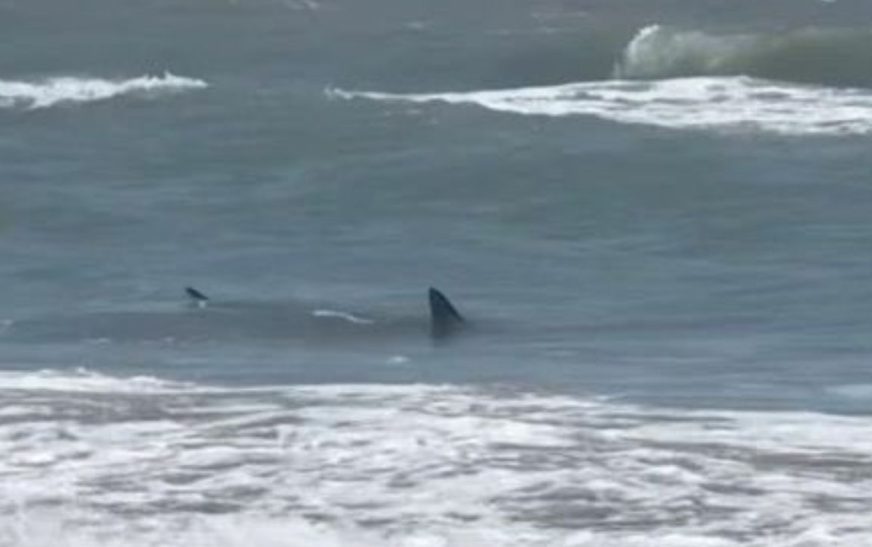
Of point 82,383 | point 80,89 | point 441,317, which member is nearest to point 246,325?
point 441,317

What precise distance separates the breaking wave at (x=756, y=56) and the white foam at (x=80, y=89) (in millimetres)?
4913

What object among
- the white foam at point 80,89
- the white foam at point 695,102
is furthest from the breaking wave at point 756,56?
the white foam at point 80,89

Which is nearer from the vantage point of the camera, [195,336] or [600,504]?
[600,504]

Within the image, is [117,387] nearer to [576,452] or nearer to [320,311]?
[576,452]

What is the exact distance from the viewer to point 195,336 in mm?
24750

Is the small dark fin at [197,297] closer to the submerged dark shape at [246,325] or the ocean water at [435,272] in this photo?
the submerged dark shape at [246,325]

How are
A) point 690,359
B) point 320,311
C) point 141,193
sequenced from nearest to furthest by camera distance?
point 690,359, point 320,311, point 141,193

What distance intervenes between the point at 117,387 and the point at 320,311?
6.11 metres

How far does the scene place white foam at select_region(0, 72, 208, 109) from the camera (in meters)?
39.3

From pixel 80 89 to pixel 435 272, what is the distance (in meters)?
11.6

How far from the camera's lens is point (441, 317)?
1001 inches

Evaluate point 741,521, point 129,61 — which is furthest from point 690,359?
point 129,61

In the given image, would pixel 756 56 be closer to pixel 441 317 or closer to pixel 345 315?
pixel 345 315

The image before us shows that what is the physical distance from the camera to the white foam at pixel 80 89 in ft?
129
